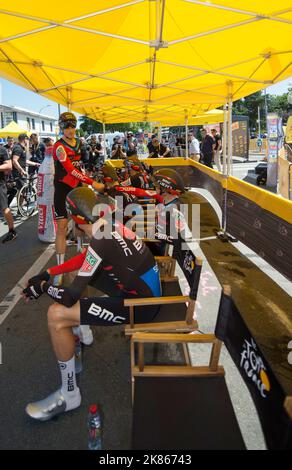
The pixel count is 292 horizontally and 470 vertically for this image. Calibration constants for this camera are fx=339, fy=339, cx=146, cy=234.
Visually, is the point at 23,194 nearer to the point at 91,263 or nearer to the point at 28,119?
the point at 91,263

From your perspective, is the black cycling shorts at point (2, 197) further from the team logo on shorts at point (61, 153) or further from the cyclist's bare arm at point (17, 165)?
the team logo on shorts at point (61, 153)

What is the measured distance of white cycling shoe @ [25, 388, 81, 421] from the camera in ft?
7.76

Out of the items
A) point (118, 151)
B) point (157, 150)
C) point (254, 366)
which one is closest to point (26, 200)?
point (157, 150)

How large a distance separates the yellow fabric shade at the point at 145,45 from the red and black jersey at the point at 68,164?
1335mm

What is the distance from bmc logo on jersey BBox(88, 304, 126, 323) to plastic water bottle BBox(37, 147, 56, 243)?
4087 mm

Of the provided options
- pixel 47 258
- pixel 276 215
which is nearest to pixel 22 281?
pixel 47 258

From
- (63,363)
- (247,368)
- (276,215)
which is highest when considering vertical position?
(276,215)

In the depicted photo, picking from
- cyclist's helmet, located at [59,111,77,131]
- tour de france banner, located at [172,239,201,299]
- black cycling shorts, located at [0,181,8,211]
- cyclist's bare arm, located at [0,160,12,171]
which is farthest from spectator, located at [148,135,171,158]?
tour de france banner, located at [172,239,201,299]

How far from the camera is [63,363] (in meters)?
2.41

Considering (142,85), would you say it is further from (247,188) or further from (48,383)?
(48,383)

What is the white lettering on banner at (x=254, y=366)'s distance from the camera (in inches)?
59.1

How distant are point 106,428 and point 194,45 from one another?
16.8 feet


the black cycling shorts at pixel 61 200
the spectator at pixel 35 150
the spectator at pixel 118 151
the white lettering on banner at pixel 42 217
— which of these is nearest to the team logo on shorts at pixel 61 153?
the black cycling shorts at pixel 61 200

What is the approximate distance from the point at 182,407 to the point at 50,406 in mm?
1014
